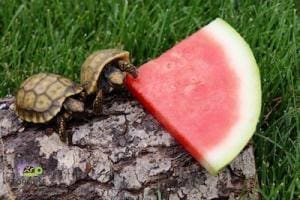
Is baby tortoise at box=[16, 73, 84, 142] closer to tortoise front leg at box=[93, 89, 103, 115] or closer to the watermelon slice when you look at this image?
tortoise front leg at box=[93, 89, 103, 115]

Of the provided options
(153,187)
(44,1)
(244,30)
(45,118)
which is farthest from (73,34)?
(153,187)

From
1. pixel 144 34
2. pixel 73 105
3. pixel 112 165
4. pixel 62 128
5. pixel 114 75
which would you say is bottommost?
pixel 112 165

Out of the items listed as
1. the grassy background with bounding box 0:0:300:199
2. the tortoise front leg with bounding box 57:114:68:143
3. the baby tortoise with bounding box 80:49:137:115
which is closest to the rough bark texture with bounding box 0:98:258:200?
the tortoise front leg with bounding box 57:114:68:143

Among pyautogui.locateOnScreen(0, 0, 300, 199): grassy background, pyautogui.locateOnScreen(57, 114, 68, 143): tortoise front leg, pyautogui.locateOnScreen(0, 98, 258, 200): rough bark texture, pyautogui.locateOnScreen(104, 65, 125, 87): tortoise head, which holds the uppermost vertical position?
pyautogui.locateOnScreen(0, 0, 300, 199): grassy background

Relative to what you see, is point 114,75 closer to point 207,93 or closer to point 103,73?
point 103,73

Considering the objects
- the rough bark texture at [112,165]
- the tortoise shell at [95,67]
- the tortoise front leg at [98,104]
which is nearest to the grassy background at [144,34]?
the rough bark texture at [112,165]

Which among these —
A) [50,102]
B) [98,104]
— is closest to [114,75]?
[98,104]

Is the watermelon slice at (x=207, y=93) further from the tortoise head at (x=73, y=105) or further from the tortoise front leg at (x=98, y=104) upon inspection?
the tortoise head at (x=73, y=105)
